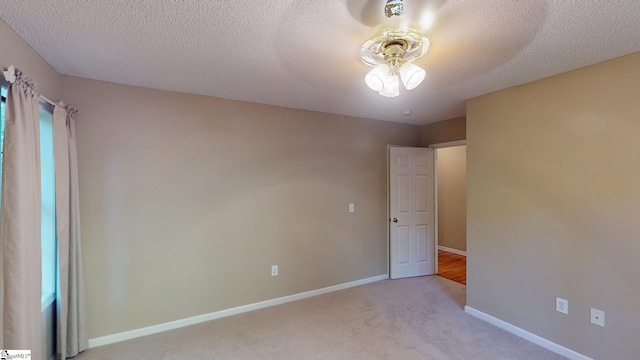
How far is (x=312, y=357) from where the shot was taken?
2.27 meters

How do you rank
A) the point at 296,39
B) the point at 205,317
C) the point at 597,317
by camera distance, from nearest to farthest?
1. the point at 296,39
2. the point at 597,317
3. the point at 205,317

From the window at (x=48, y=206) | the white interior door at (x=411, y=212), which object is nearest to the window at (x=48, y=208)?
the window at (x=48, y=206)

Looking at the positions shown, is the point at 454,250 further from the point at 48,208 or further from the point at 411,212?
the point at 48,208

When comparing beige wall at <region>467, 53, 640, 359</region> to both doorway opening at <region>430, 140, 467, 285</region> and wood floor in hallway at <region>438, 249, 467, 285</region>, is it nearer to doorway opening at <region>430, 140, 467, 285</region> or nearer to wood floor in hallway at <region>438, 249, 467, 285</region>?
wood floor in hallway at <region>438, 249, 467, 285</region>

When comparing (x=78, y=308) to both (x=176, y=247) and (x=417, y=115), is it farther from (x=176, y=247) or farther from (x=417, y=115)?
(x=417, y=115)

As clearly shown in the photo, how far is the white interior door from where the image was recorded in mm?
4086

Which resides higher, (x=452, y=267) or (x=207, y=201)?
(x=207, y=201)

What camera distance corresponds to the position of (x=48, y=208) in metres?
2.14

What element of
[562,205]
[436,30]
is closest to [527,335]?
[562,205]

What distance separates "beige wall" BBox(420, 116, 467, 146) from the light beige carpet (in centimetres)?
219

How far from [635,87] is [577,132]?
0.42 m

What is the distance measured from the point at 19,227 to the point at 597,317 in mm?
3988

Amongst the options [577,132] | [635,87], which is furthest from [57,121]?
[635,87]

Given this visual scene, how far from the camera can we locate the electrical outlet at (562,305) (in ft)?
7.54
